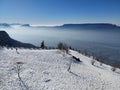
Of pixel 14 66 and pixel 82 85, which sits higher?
pixel 14 66

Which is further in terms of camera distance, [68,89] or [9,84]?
[68,89]

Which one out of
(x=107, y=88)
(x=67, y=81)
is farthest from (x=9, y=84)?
(x=107, y=88)

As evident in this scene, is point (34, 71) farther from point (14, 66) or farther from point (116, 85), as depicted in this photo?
point (116, 85)

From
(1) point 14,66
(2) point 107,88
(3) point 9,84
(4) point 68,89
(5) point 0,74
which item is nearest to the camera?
(3) point 9,84

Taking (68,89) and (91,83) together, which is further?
(91,83)

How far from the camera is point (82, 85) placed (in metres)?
18.2

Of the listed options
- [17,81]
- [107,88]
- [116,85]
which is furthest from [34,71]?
[116,85]

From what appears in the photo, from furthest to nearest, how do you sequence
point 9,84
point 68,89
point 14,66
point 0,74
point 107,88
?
point 14,66, point 107,88, point 0,74, point 68,89, point 9,84

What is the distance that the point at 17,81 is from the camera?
1642 cm

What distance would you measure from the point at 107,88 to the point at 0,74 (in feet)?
42.0

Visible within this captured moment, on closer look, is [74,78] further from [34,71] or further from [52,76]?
[34,71]

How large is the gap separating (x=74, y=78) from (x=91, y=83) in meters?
2.22

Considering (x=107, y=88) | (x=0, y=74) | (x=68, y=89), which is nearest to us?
(x=68, y=89)

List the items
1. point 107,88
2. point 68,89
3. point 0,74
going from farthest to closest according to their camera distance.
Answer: point 107,88 < point 0,74 < point 68,89
